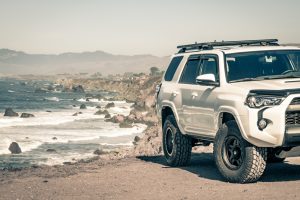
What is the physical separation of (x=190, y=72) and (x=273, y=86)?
2.74m

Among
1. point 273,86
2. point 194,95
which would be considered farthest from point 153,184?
point 273,86

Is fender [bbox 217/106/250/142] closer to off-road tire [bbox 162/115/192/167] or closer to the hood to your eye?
the hood

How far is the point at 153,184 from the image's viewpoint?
10.5 metres

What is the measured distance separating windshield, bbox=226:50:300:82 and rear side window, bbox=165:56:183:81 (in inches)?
78.6

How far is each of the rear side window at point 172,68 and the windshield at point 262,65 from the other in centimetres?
200

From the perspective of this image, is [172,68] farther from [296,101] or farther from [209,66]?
[296,101]

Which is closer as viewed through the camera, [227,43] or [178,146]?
[227,43]

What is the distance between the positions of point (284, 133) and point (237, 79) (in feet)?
5.02

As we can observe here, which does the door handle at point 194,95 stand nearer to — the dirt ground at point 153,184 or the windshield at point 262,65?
the windshield at point 262,65

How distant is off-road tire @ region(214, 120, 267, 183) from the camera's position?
940 centimetres

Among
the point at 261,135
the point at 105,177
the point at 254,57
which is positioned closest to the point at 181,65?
the point at 254,57

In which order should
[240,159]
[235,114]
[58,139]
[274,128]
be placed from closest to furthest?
[274,128] → [235,114] → [240,159] → [58,139]

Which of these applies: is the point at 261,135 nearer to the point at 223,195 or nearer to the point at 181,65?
the point at 223,195

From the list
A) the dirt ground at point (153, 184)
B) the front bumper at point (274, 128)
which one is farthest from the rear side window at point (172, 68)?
the front bumper at point (274, 128)
